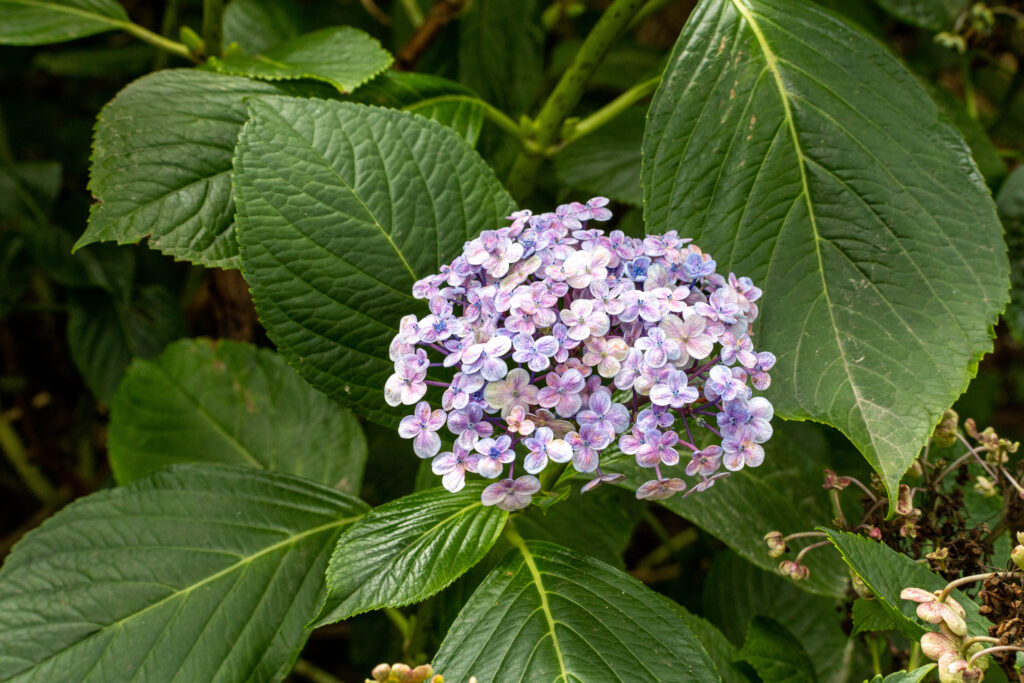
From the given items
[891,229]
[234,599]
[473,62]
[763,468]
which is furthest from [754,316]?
[473,62]

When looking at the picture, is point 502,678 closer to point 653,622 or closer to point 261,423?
point 653,622

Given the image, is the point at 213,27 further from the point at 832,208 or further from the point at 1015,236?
the point at 1015,236

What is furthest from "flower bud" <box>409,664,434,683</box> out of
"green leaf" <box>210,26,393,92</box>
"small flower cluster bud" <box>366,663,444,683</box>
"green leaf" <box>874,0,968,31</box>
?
"green leaf" <box>874,0,968,31</box>

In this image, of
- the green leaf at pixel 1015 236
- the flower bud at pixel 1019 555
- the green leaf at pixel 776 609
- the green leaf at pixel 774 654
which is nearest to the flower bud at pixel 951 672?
the flower bud at pixel 1019 555

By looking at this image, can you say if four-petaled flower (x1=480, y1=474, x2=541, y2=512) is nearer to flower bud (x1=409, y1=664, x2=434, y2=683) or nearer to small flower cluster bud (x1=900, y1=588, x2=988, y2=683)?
flower bud (x1=409, y1=664, x2=434, y2=683)

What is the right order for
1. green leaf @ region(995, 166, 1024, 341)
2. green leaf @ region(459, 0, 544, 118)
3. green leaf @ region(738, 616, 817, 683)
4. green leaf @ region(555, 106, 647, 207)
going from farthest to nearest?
green leaf @ region(459, 0, 544, 118)
green leaf @ region(555, 106, 647, 207)
green leaf @ region(995, 166, 1024, 341)
green leaf @ region(738, 616, 817, 683)

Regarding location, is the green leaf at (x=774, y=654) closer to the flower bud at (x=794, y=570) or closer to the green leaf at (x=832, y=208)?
the flower bud at (x=794, y=570)
